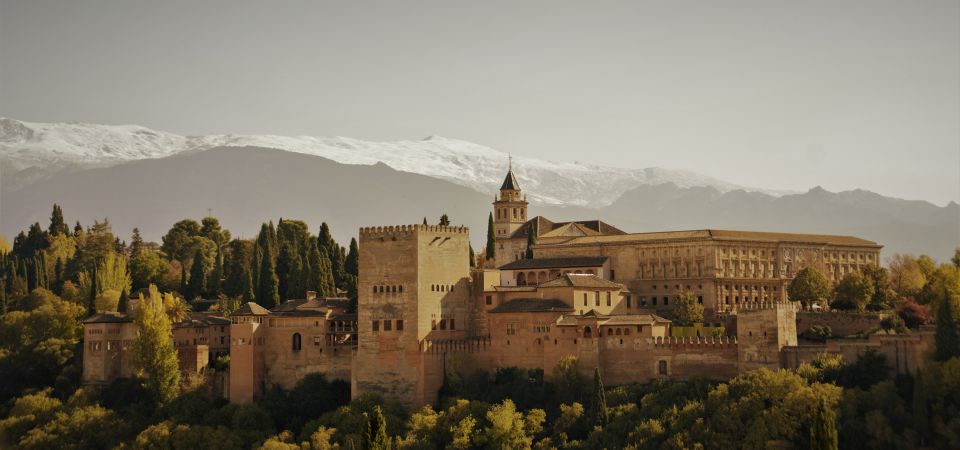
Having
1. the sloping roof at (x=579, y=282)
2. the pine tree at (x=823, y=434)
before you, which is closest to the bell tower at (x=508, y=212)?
the sloping roof at (x=579, y=282)

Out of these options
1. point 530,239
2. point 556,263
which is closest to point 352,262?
point 530,239

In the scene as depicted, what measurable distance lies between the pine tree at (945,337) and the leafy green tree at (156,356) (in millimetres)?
37455

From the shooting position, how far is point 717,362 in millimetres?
56250

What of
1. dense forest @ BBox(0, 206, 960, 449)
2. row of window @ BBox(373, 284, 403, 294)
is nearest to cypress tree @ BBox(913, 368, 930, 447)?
dense forest @ BBox(0, 206, 960, 449)

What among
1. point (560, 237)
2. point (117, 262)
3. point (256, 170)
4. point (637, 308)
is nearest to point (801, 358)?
point (637, 308)

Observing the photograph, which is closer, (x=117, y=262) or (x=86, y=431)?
(x=86, y=431)

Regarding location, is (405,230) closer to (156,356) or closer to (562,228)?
(156,356)

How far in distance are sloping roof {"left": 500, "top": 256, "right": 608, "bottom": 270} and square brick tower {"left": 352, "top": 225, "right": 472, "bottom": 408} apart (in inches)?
329

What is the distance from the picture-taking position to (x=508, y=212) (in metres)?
87.2

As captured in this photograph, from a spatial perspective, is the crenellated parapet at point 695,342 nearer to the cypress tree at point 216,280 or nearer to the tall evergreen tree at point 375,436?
the tall evergreen tree at point 375,436

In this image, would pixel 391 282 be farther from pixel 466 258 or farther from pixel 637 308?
pixel 637 308

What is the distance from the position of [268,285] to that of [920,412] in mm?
42940

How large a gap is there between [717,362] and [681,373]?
1.72 meters

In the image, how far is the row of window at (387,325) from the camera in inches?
2403
